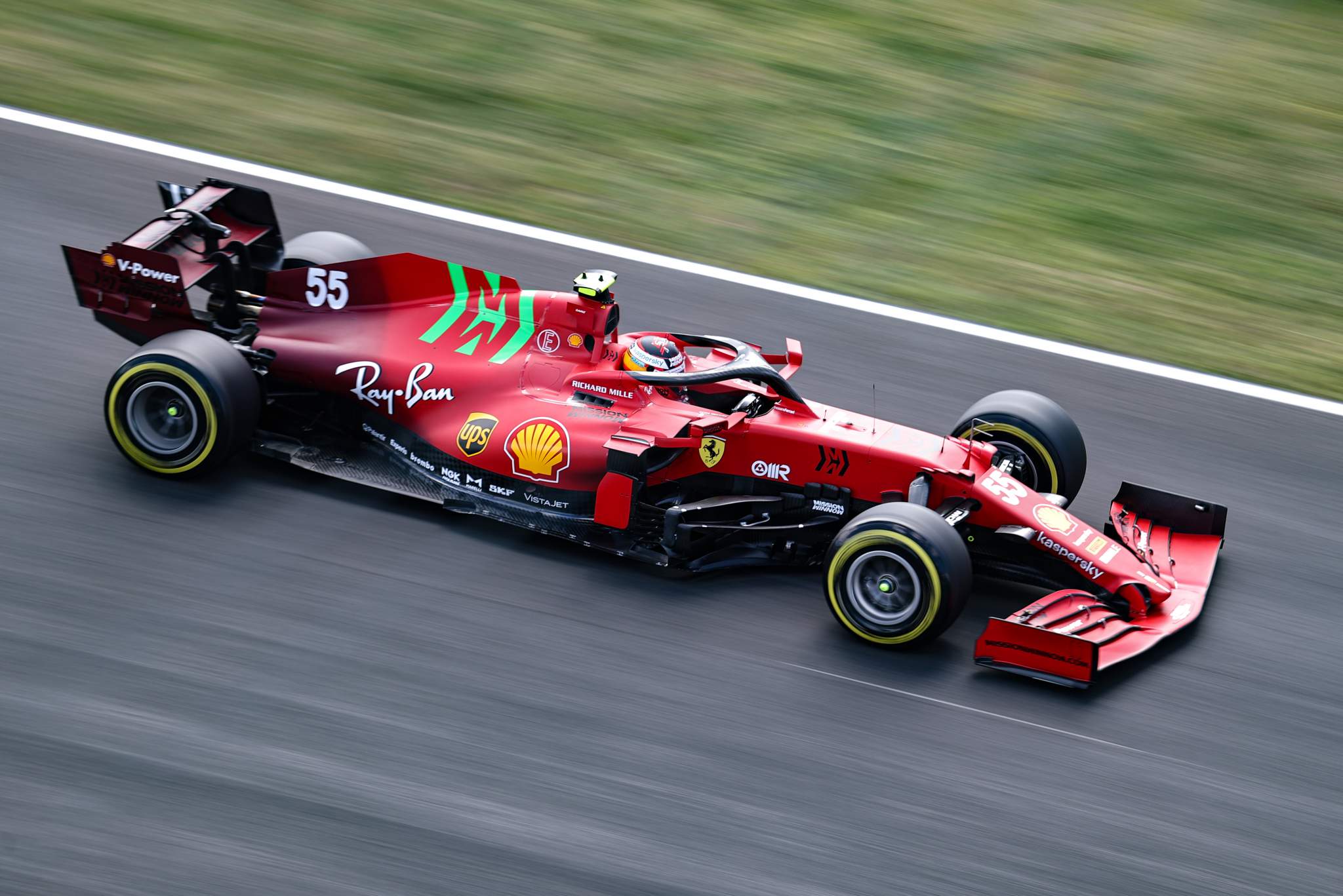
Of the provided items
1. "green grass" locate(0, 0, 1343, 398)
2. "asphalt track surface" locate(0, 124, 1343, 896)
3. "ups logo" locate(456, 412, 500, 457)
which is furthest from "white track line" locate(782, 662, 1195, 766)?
"green grass" locate(0, 0, 1343, 398)

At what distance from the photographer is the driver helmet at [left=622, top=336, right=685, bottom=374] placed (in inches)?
318

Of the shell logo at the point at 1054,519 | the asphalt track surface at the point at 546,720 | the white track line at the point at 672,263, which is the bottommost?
the asphalt track surface at the point at 546,720

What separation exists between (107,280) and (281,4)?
7421 mm

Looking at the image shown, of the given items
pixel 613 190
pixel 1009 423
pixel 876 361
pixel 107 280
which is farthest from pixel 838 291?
pixel 107 280

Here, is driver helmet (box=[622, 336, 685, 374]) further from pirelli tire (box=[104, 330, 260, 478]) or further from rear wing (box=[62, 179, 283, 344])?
rear wing (box=[62, 179, 283, 344])

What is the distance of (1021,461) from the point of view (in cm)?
831

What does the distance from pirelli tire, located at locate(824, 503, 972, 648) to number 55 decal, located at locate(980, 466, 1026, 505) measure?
1.51 feet

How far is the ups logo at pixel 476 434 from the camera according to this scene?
317 inches

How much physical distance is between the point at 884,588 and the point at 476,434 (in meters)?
2.47

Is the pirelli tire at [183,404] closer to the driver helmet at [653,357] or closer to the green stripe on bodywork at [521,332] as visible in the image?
the green stripe on bodywork at [521,332]

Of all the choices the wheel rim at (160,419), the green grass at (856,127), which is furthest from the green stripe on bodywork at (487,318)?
the green grass at (856,127)

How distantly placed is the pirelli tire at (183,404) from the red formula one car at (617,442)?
0.5 inches

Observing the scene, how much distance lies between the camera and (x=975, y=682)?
720 centimetres

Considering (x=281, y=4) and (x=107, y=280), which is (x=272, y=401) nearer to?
(x=107, y=280)
